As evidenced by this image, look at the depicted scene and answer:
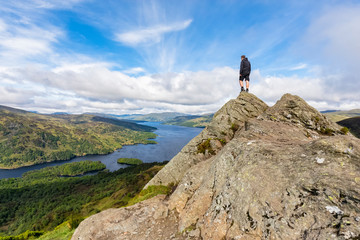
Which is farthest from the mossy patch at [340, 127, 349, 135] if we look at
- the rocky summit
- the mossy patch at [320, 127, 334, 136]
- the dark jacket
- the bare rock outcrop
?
the dark jacket

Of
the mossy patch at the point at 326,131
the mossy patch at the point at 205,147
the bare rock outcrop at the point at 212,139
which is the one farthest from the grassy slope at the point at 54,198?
the mossy patch at the point at 326,131

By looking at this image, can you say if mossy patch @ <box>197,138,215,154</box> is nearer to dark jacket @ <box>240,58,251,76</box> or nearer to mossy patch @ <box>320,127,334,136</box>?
dark jacket @ <box>240,58,251,76</box>

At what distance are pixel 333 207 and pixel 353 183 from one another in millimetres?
1689

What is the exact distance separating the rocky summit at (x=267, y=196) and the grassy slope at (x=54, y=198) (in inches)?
3684

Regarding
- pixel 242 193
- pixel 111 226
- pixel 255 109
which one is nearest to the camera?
pixel 242 193

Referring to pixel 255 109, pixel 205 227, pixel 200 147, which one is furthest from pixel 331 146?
pixel 255 109

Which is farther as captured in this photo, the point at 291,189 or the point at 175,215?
the point at 175,215

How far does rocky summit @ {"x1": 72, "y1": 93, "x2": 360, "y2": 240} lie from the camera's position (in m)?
7.50

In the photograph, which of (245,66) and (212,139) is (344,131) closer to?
(245,66)

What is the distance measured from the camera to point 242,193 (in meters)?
10.6

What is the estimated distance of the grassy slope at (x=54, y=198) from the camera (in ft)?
359

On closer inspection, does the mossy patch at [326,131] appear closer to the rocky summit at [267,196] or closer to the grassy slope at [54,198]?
the rocky summit at [267,196]

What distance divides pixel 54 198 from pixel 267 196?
20392 centimetres

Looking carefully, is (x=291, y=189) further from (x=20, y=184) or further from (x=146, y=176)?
(x=20, y=184)
